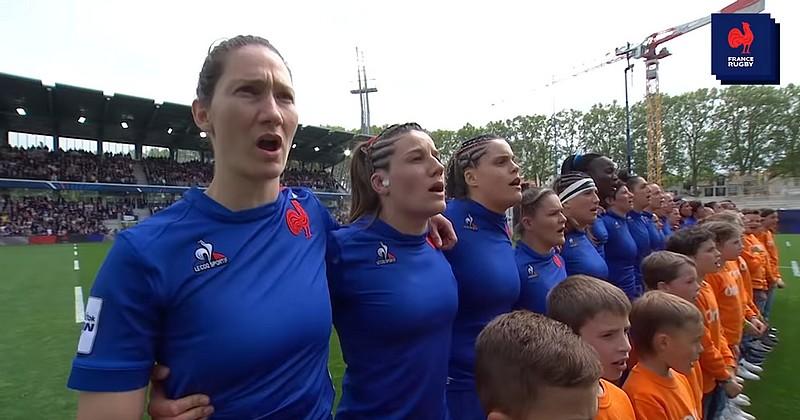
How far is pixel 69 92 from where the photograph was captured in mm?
29484

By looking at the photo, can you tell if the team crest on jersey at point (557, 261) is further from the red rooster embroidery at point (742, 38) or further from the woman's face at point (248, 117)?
the red rooster embroidery at point (742, 38)

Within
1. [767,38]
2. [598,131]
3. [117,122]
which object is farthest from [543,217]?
[598,131]

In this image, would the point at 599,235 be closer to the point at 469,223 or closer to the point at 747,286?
the point at 469,223

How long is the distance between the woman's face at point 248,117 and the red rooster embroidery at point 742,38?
17.8m

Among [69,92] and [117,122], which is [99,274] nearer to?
[69,92]

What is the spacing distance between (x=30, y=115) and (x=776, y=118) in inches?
2553

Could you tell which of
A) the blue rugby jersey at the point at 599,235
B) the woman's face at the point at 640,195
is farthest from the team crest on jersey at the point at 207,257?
the woman's face at the point at 640,195

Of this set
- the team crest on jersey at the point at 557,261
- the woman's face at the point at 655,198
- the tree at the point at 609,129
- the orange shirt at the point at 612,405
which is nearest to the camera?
the orange shirt at the point at 612,405

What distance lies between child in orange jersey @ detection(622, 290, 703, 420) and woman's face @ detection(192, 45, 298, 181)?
6.52 feet

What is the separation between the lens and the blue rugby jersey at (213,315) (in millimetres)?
1256

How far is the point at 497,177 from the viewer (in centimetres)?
277

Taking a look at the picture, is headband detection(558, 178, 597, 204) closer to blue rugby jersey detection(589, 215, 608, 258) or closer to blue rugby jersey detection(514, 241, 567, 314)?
blue rugby jersey detection(589, 215, 608, 258)

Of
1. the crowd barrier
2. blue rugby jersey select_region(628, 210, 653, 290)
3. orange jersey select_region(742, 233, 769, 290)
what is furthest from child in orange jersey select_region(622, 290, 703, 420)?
the crowd barrier

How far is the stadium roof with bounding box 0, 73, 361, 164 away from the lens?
29.3 m
